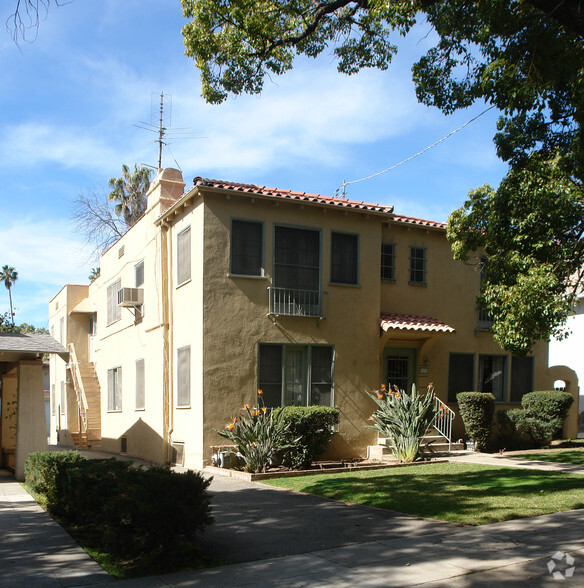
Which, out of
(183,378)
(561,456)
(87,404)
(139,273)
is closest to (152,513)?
(183,378)

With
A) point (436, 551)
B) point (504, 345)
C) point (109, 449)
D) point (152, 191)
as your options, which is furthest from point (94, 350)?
point (436, 551)

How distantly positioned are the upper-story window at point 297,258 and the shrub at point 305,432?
315cm

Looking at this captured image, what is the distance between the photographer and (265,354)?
49.9 ft

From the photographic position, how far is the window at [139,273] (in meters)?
19.1

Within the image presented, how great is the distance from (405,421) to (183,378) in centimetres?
535

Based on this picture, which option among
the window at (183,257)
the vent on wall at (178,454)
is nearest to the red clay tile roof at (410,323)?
the window at (183,257)

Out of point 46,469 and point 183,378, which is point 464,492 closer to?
point 46,469

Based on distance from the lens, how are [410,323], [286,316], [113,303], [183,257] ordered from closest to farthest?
[286,316]
[183,257]
[410,323]
[113,303]

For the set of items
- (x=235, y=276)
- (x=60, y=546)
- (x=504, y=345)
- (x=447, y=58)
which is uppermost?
(x=447, y=58)

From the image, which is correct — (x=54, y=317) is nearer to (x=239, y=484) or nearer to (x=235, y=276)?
(x=235, y=276)

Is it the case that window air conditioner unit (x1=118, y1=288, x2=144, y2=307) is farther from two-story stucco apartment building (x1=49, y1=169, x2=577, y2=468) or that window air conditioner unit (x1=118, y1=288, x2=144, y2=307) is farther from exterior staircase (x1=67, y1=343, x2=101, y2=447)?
exterior staircase (x1=67, y1=343, x2=101, y2=447)

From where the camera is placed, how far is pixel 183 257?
1599 centimetres

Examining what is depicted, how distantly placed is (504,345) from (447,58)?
5.12m

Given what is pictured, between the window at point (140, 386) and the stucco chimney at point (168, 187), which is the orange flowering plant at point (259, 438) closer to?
the window at point (140, 386)
